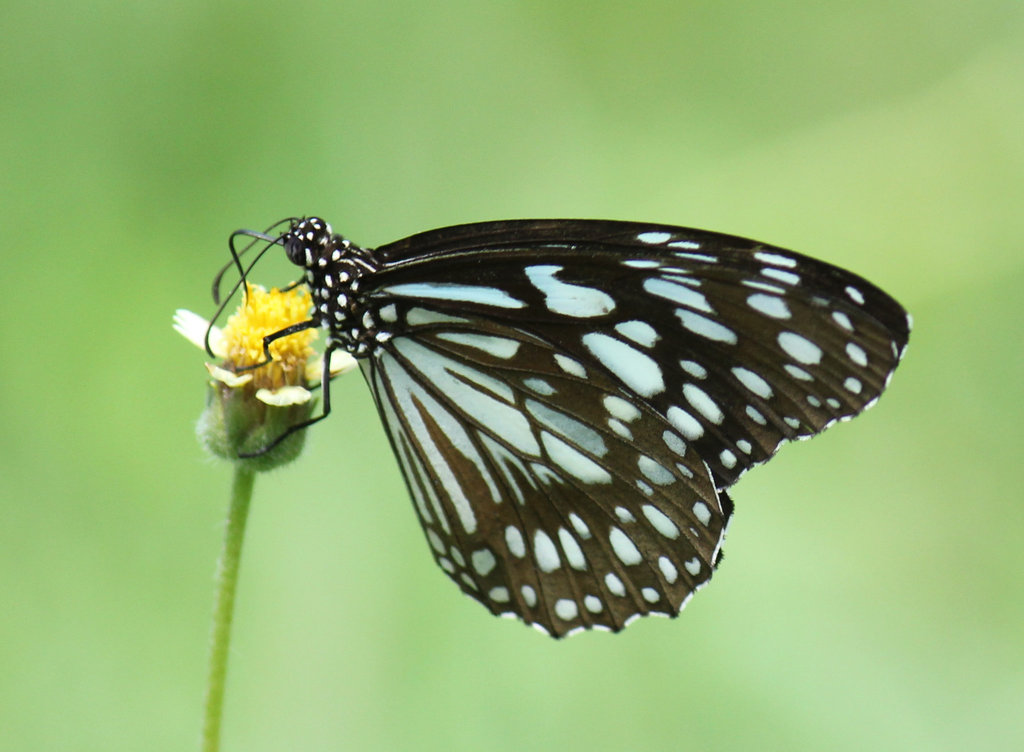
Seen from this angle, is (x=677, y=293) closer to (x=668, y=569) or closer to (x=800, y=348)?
(x=800, y=348)

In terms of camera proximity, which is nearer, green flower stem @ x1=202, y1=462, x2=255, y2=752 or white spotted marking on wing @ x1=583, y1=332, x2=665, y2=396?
green flower stem @ x1=202, y1=462, x2=255, y2=752

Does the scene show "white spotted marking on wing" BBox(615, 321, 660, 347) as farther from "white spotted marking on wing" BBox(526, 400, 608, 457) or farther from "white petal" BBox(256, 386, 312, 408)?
"white petal" BBox(256, 386, 312, 408)

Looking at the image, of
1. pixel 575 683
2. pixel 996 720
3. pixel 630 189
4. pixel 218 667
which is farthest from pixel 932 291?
pixel 218 667

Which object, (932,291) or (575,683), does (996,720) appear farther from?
(932,291)

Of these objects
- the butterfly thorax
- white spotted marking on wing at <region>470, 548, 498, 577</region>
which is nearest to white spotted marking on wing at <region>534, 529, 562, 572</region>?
white spotted marking on wing at <region>470, 548, 498, 577</region>

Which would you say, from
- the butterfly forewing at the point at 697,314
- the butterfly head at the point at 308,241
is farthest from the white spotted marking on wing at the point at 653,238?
the butterfly head at the point at 308,241

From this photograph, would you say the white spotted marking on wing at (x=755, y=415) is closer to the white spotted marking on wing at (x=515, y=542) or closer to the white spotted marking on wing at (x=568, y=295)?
the white spotted marking on wing at (x=568, y=295)

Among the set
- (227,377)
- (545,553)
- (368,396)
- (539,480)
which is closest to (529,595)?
(545,553)
